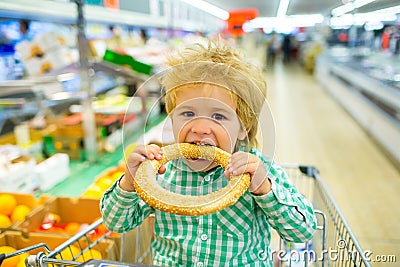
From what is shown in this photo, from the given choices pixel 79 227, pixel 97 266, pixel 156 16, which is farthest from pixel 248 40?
pixel 97 266

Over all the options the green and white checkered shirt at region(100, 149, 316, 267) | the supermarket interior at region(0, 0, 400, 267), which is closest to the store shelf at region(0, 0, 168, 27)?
the supermarket interior at region(0, 0, 400, 267)

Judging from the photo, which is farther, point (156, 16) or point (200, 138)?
point (156, 16)

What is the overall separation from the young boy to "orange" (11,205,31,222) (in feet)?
3.49

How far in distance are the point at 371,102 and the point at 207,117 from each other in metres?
5.96

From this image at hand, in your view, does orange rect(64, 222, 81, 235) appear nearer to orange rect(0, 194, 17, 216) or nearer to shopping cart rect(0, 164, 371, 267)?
shopping cart rect(0, 164, 371, 267)

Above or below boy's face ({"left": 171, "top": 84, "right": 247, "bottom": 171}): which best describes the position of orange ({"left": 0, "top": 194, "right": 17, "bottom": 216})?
below

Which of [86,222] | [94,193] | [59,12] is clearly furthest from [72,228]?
[59,12]

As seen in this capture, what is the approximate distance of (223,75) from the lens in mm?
971

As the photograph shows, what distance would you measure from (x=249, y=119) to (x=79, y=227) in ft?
4.53

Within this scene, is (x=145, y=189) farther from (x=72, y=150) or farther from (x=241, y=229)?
(x=72, y=150)

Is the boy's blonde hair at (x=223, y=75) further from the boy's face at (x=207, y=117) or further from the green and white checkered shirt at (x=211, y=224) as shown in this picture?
the green and white checkered shirt at (x=211, y=224)

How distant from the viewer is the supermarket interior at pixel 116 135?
146 centimetres

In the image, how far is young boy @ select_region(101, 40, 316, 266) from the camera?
3.17 feet

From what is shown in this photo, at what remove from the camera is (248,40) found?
15.1m
